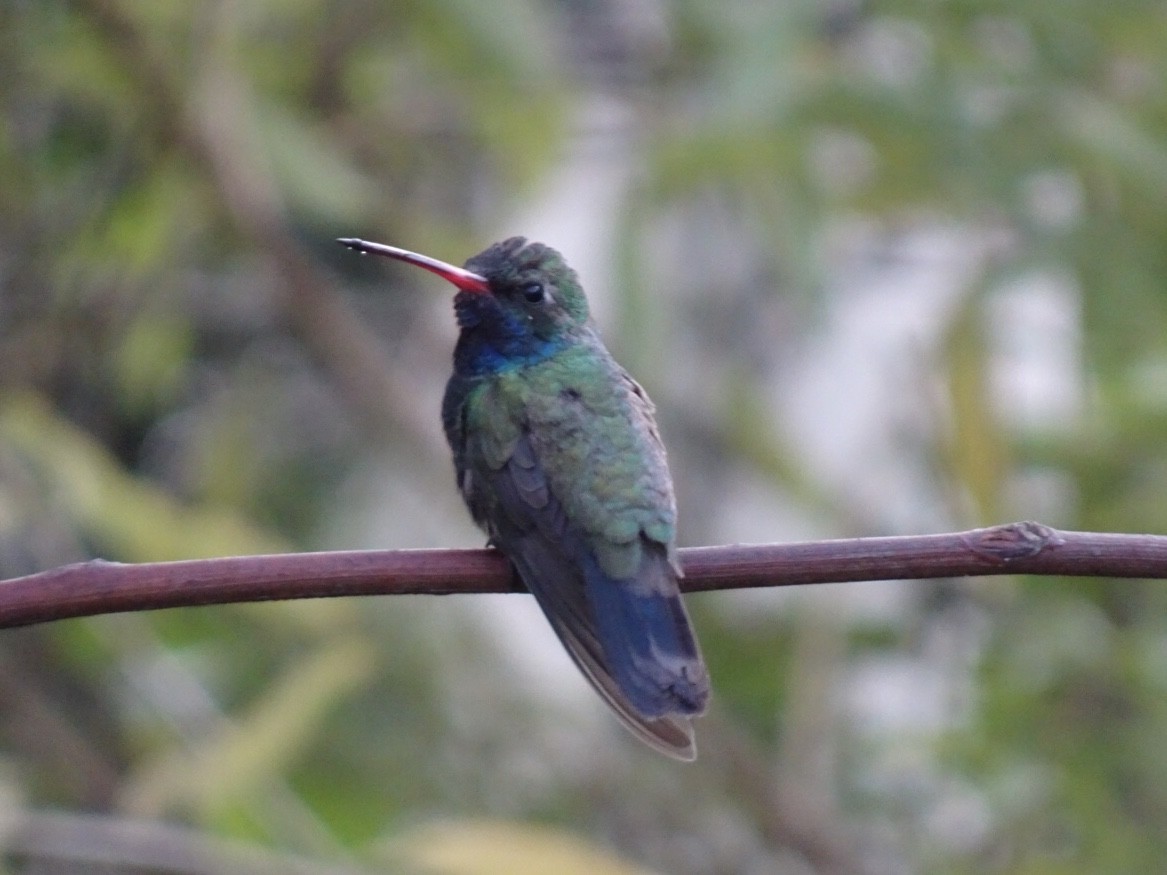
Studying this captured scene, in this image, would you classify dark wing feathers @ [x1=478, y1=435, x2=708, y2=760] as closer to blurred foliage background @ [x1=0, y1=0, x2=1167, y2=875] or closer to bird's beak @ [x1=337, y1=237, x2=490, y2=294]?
bird's beak @ [x1=337, y1=237, x2=490, y2=294]

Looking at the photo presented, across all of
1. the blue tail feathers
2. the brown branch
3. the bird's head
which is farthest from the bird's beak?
Answer: the brown branch

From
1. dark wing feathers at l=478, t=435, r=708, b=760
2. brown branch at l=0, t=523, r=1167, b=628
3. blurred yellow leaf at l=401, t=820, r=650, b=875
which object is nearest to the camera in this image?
brown branch at l=0, t=523, r=1167, b=628

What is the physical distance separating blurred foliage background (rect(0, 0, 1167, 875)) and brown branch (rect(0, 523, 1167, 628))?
1436mm

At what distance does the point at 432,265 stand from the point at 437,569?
0.69m

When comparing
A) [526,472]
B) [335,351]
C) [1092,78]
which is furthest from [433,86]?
[526,472]

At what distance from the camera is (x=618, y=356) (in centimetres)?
421

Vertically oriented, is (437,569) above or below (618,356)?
above

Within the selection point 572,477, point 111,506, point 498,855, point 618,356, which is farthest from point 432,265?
point 618,356

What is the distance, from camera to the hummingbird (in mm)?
2289

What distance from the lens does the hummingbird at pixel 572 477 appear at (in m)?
2.29

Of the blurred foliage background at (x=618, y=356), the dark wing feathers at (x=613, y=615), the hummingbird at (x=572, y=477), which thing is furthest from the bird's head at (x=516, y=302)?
the blurred foliage background at (x=618, y=356)

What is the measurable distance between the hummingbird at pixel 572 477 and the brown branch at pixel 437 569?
0.84 feet

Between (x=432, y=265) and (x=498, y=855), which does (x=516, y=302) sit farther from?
(x=498, y=855)

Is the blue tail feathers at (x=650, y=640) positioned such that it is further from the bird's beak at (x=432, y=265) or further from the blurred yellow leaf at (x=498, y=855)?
the blurred yellow leaf at (x=498, y=855)
